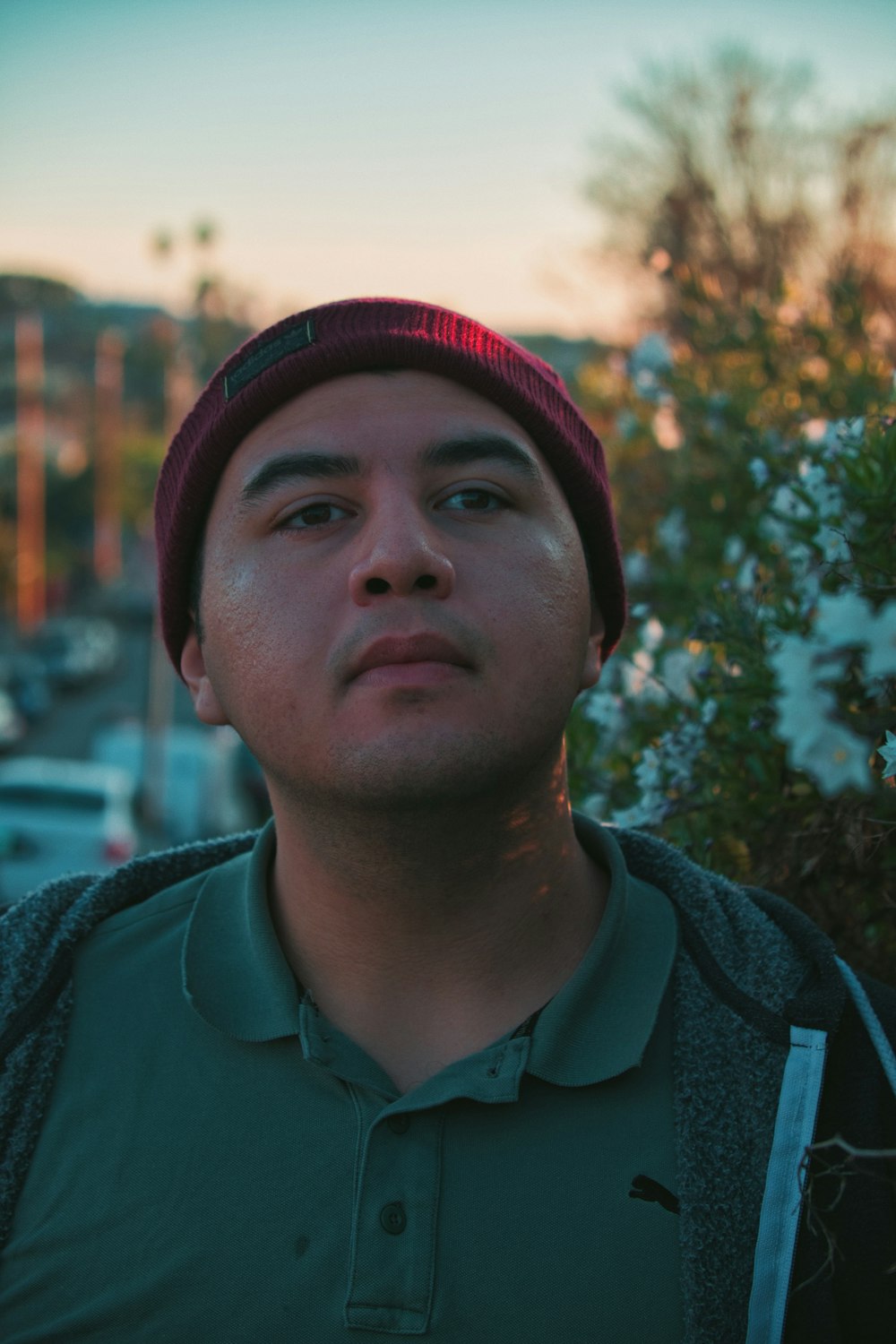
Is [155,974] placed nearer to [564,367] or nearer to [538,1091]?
[538,1091]

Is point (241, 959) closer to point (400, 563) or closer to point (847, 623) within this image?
point (400, 563)

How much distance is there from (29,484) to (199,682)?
37180 mm

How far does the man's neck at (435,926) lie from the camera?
1894 millimetres

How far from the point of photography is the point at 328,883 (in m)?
2.00

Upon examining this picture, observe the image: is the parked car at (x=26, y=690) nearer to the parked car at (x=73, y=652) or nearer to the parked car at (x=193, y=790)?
the parked car at (x=73, y=652)

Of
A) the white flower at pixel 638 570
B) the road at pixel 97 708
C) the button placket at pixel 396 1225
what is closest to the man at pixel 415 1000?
the button placket at pixel 396 1225

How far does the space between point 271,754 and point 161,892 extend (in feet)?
1.84

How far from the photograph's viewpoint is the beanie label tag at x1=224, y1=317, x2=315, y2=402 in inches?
83.0

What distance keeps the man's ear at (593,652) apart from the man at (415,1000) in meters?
0.17

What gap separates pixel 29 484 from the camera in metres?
36.7

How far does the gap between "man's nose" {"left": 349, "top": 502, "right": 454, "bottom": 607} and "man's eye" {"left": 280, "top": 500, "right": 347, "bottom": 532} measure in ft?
0.47

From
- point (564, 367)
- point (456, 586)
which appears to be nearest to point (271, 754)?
point (456, 586)

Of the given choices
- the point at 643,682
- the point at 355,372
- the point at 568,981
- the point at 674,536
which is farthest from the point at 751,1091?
the point at 674,536

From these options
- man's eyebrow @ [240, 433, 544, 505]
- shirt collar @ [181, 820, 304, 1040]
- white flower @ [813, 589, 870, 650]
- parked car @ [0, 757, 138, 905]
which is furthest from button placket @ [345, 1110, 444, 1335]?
parked car @ [0, 757, 138, 905]
